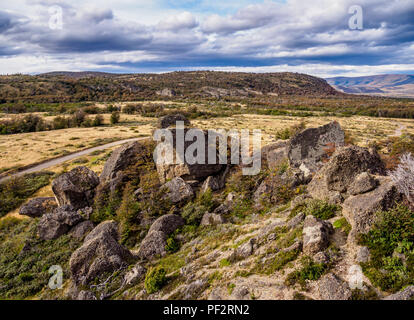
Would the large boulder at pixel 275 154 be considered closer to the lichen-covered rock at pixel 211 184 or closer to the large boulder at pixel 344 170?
the lichen-covered rock at pixel 211 184

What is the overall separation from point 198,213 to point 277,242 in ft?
19.9

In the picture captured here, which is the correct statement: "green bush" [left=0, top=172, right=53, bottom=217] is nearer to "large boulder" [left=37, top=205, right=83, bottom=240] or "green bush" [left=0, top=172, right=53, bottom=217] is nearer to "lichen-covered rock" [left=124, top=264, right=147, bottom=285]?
"large boulder" [left=37, top=205, right=83, bottom=240]

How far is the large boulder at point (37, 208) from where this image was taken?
59.0 ft

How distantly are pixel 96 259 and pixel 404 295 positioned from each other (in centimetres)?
1047

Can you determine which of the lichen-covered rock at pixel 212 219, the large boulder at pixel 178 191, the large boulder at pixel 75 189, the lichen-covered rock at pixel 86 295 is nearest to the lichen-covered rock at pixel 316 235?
the lichen-covered rock at pixel 212 219

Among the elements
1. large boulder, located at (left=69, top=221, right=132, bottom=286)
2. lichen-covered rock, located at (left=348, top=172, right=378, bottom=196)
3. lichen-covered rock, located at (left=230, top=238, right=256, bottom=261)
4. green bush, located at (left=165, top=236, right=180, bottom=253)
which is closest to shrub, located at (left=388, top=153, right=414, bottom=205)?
lichen-covered rock, located at (left=348, top=172, right=378, bottom=196)

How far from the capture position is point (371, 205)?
7.29 metres

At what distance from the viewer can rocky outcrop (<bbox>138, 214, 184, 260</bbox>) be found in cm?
1171

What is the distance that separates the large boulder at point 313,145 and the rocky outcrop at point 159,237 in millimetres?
8007

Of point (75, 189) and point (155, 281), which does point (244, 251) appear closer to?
point (155, 281)

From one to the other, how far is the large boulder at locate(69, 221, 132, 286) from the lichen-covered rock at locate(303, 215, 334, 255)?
7.63 m

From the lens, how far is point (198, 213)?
1387cm

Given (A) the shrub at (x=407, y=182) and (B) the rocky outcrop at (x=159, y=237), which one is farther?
(B) the rocky outcrop at (x=159, y=237)
